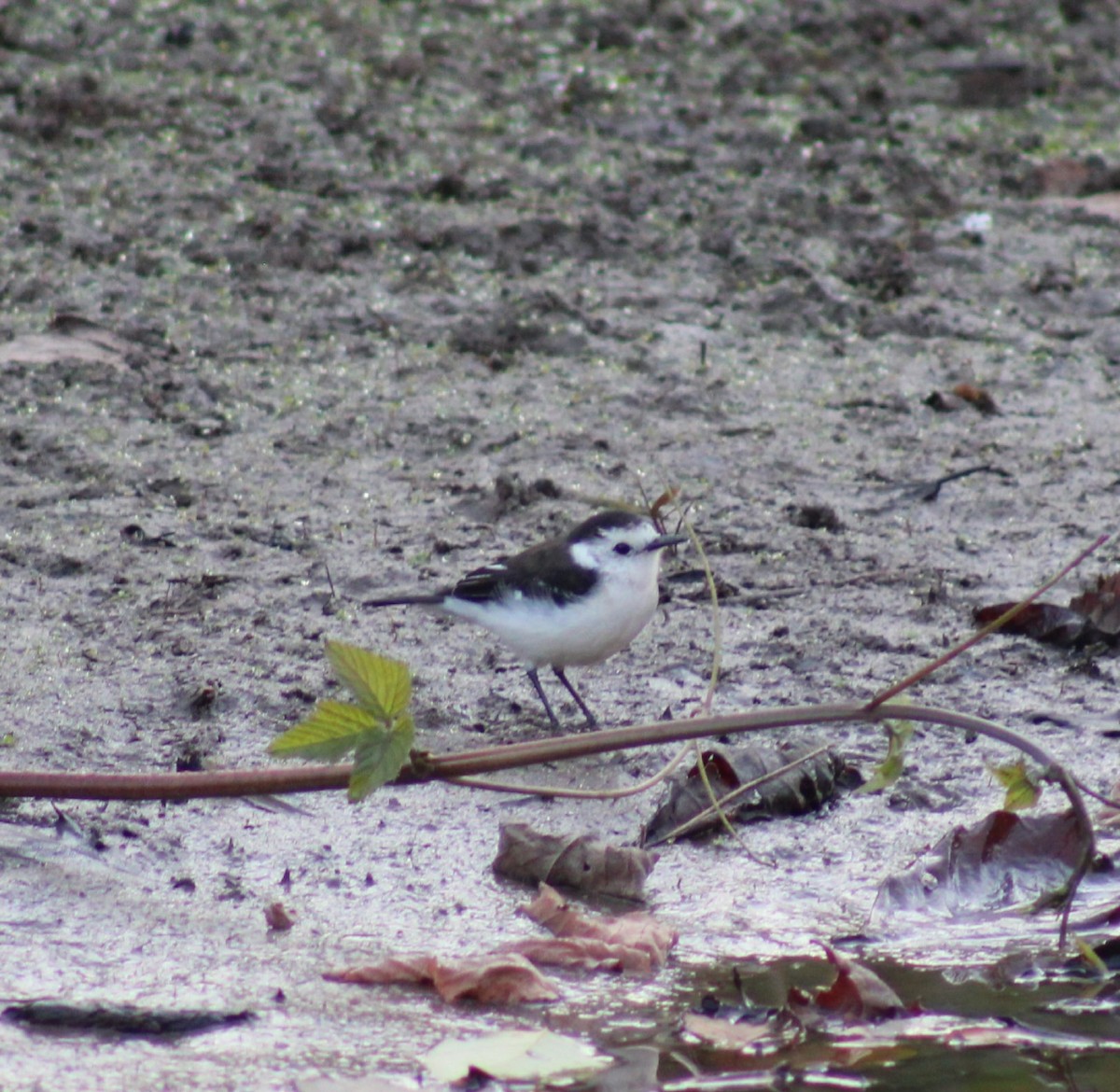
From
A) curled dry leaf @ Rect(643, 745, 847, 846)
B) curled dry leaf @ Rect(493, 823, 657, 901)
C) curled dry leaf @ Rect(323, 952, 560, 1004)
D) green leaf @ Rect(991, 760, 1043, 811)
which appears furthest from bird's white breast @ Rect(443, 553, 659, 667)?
green leaf @ Rect(991, 760, 1043, 811)

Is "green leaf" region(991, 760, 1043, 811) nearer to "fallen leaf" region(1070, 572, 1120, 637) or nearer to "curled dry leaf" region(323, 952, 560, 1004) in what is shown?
"curled dry leaf" region(323, 952, 560, 1004)

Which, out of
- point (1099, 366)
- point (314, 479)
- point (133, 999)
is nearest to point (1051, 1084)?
point (133, 999)

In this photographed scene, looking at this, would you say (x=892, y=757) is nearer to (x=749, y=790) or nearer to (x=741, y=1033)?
(x=741, y=1033)

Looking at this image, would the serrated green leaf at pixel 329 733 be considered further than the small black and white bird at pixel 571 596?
No

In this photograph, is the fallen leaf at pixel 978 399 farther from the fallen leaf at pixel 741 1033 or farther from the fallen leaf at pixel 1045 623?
the fallen leaf at pixel 741 1033

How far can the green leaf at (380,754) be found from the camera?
3688 mm

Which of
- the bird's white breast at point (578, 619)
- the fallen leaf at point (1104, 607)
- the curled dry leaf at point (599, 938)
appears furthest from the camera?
the fallen leaf at point (1104, 607)

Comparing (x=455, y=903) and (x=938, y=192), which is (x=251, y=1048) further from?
(x=938, y=192)

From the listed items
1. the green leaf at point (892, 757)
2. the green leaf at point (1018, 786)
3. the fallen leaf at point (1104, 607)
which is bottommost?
the fallen leaf at point (1104, 607)

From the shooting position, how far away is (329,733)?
146 inches

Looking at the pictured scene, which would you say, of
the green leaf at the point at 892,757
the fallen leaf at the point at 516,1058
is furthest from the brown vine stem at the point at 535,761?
the fallen leaf at the point at 516,1058

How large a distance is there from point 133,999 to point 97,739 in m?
1.54

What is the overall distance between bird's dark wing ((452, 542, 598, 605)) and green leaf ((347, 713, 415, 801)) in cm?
220

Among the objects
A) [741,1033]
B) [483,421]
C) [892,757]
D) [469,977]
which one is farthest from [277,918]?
[483,421]
